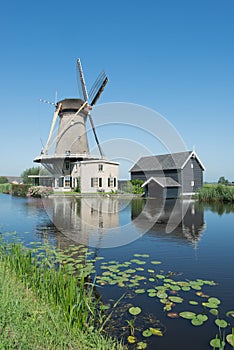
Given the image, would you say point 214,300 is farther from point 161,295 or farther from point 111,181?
point 111,181

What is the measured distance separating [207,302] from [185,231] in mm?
6217

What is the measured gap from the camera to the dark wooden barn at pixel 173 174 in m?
28.3

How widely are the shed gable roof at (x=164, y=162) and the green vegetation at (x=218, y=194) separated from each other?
4.41 meters

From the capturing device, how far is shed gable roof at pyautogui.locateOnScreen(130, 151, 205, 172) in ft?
96.3

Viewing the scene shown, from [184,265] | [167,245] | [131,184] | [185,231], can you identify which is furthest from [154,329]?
[131,184]

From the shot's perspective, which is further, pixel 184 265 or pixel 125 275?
pixel 184 265

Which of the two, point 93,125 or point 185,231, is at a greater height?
point 93,125

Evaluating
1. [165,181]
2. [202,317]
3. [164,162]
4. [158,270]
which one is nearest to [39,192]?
[165,181]

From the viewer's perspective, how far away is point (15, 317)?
10.1ft

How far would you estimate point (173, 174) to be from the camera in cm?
2969

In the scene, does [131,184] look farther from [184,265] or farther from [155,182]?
[184,265]

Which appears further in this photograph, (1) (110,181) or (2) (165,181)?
(1) (110,181)

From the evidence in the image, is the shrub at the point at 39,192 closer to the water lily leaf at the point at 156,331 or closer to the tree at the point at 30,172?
the tree at the point at 30,172

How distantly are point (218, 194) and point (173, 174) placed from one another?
6.43 metres
